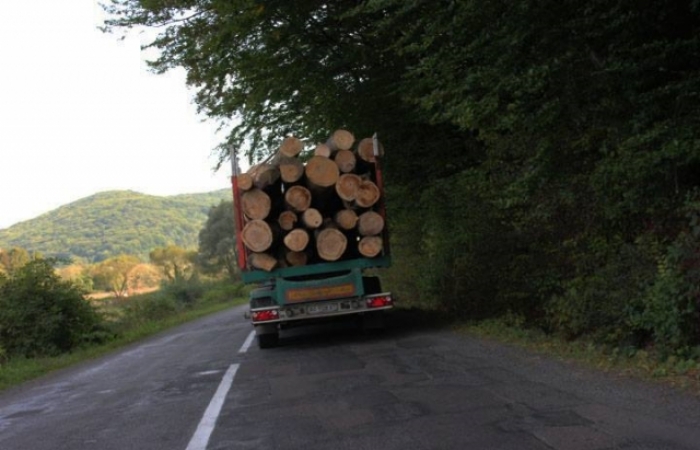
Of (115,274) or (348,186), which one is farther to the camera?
(115,274)

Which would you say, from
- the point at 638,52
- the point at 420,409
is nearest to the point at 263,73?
the point at 638,52

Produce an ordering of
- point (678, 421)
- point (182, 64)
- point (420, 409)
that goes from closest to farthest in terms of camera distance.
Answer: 1. point (678, 421)
2. point (420, 409)
3. point (182, 64)

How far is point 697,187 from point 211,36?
10254 mm

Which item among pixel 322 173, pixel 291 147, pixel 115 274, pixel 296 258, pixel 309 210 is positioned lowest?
pixel 115 274

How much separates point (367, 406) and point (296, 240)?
5.13 metres

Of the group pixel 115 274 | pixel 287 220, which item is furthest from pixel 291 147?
pixel 115 274

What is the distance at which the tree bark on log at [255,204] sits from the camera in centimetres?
1115

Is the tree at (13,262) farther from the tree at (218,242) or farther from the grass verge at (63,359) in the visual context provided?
the tree at (218,242)

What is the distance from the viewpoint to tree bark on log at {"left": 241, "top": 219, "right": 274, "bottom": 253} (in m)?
11.0

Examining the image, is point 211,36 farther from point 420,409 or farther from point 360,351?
point 420,409

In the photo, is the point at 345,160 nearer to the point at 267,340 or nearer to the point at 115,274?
the point at 267,340

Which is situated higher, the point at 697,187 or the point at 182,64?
the point at 182,64

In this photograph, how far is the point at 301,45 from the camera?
560 inches

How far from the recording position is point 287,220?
11.3 m
